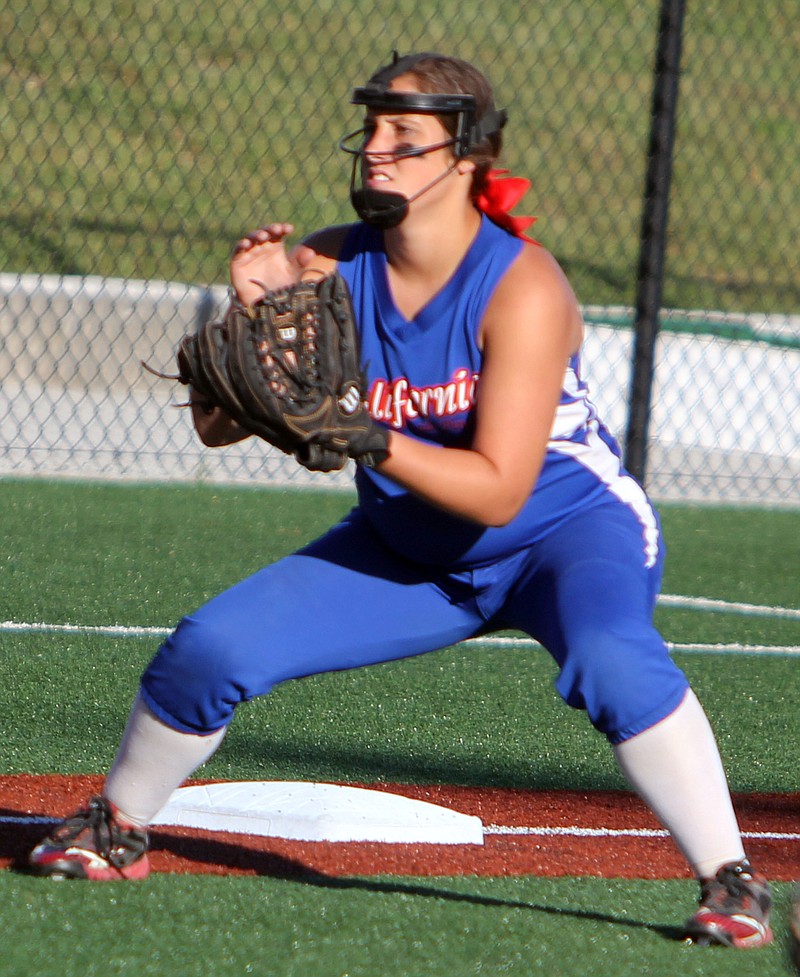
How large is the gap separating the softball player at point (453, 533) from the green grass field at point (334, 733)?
253 millimetres

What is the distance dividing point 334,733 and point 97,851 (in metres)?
1.37

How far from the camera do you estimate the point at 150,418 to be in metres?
9.81

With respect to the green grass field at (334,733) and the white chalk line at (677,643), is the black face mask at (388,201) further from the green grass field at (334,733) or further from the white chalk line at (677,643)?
the white chalk line at (677,643)

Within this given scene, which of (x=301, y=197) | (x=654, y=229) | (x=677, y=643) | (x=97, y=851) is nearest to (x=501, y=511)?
(x=97, y=851)

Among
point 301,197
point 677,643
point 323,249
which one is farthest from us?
point 301,197

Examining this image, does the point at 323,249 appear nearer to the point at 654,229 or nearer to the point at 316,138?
the point at 654,229

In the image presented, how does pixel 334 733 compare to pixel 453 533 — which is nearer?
pixel 453 533

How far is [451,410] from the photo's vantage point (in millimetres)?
2875

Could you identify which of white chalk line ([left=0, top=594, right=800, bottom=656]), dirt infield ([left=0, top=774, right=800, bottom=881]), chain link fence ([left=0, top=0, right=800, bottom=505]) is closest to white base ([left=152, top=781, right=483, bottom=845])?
dirt infield ([left=0, top=774, right=800, bottom=881])

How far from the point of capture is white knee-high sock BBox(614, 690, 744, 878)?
8.92 ft

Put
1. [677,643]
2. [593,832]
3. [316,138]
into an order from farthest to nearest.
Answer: [316,138], [677,643], [593,832]

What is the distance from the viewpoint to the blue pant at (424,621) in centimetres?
271

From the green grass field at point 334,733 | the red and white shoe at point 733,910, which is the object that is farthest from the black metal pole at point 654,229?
the red and white shoe at point 733,910

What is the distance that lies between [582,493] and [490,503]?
36cm
